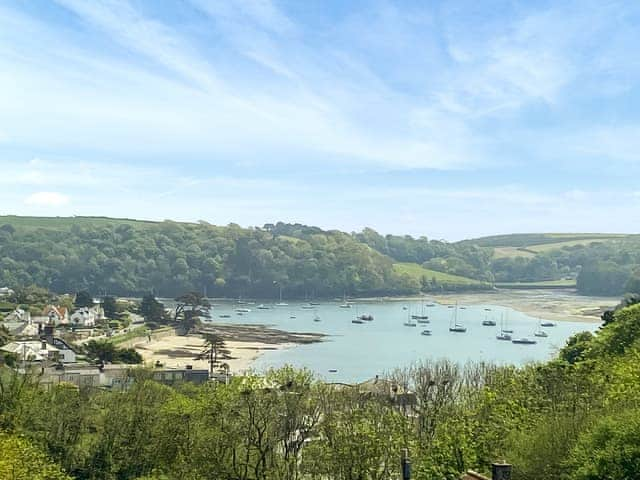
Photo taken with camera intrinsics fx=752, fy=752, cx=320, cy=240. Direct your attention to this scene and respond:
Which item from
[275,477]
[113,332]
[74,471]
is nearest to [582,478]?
[275,477]

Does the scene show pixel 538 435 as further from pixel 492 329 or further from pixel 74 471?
pixel 492 329

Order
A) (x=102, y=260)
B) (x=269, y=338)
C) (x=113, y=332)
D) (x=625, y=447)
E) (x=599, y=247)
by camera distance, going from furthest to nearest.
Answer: (x=599, y=247) → (x=102, y=260) → (x=269, y=338) → (x=113, y=332) → (x=625, y=447)

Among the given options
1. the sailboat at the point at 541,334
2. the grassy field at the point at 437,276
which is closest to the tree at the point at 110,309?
the sailboat at the point at 541,334

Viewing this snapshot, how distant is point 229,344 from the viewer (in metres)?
74.1

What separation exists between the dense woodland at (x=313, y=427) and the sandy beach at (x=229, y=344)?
3135 cm

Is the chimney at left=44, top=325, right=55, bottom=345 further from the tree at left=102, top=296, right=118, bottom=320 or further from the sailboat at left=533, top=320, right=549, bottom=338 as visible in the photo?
the sailboat at left=533, top=320, right=549, bottom=338

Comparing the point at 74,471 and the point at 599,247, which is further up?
the point at 599,247

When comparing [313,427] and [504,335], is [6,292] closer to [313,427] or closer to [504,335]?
[504,335]

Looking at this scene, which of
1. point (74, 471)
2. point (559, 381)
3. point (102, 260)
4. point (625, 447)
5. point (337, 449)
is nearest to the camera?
point (625, 447)

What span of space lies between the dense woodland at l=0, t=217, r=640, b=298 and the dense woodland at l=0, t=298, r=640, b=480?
113 metres

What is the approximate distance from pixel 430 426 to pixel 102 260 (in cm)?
Answer: 12747

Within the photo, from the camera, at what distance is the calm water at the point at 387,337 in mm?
62969

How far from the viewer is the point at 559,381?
20.0 m

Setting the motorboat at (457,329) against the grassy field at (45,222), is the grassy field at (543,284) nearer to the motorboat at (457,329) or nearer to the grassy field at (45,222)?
the motorboat at (457,329)
